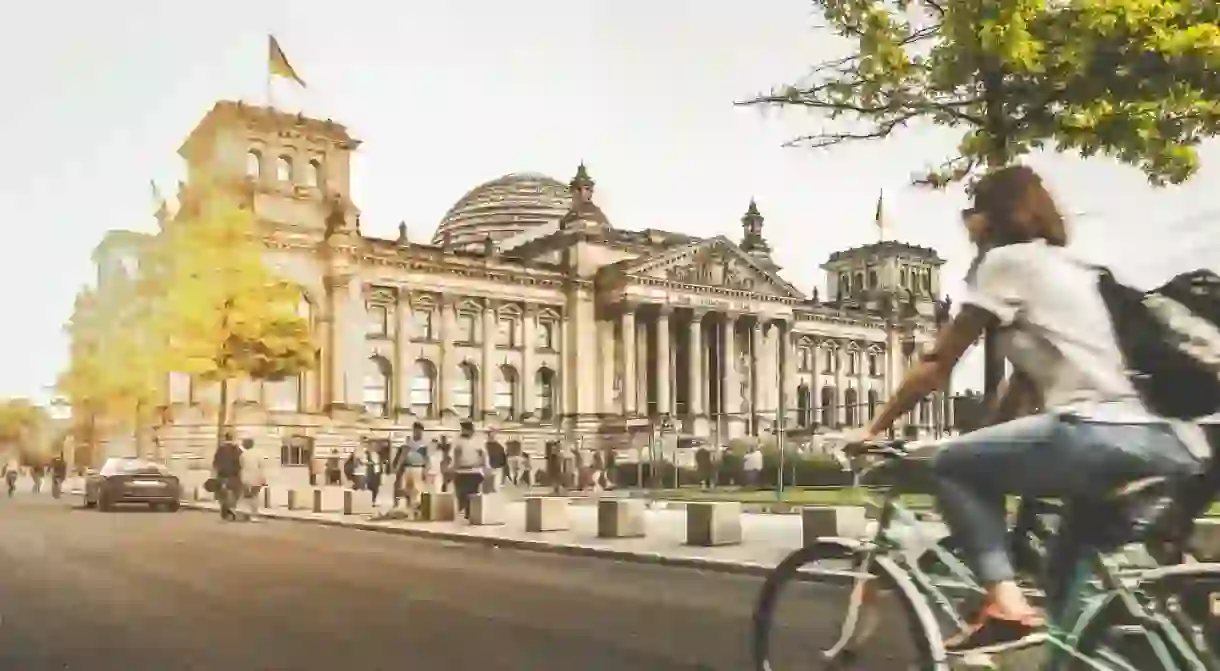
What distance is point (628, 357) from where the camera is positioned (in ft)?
130

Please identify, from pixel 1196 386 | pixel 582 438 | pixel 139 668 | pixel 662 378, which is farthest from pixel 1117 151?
pixel 662 378

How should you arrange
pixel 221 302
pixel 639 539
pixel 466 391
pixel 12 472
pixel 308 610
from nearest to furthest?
pixel 308 610
pixel 12 472
pixel 221 302
pixel 639 539
pixel 466 391

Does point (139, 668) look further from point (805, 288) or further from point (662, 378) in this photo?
point (662, 378)

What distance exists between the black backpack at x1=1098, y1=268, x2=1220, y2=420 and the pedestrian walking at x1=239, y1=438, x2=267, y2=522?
282 inches

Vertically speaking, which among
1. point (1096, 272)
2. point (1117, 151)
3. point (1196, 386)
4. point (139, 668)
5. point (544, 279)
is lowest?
point (139, 668)

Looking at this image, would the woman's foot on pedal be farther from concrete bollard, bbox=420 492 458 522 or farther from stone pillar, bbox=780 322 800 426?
concrete bollard, bbox=420 492 458 522

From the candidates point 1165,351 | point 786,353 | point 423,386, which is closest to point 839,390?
point 786,353

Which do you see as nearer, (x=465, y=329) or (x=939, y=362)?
(x=939, y=362)

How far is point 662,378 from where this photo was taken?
44.1 meters

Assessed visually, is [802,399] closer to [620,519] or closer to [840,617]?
[620,519]

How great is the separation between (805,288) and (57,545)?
15.2 ft

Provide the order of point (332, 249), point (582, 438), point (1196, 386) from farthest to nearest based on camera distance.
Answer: point (582, 438) → point (332, 249) → point (1196, 386)

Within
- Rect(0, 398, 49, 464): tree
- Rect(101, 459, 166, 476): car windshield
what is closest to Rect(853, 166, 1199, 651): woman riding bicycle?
Rect(0, 398, 49, 464): tree

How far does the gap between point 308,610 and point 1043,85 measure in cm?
521
